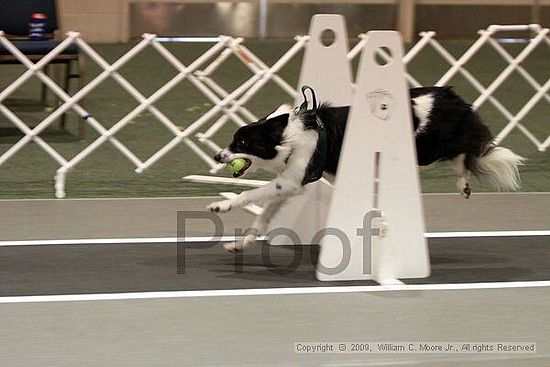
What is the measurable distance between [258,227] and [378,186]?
552mm

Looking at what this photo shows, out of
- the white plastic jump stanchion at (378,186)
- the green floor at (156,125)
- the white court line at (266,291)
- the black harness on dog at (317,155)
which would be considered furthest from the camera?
the green floor at (156,125)

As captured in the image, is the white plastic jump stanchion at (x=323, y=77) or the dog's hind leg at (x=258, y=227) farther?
the white plastic jump stanchion at (x=323, y=77)

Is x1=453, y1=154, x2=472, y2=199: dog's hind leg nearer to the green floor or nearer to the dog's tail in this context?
the dog's tail

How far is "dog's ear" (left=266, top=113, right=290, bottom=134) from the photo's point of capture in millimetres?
3654

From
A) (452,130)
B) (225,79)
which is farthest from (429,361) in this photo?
(225,79)

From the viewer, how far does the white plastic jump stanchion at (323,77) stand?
4.02 m

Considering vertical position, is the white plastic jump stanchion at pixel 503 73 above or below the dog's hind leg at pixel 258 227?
above

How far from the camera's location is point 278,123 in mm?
3672

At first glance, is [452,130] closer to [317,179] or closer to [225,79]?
[317,179]

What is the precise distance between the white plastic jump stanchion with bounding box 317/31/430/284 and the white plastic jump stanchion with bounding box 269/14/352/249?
43 cm

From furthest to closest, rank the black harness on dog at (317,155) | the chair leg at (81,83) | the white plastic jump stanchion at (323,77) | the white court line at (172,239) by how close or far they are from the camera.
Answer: the chair leg at (81,83), the white court line at (172,239), the white plastic jump stanchion at (323,77), the black harness on dog at (317,155)

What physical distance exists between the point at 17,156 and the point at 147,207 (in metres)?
1.51

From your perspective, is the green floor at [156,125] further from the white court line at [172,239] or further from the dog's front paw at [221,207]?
the dog's front paw at [221,207]

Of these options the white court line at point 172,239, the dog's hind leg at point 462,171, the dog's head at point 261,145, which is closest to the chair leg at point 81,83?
the white court line at point 172,239
